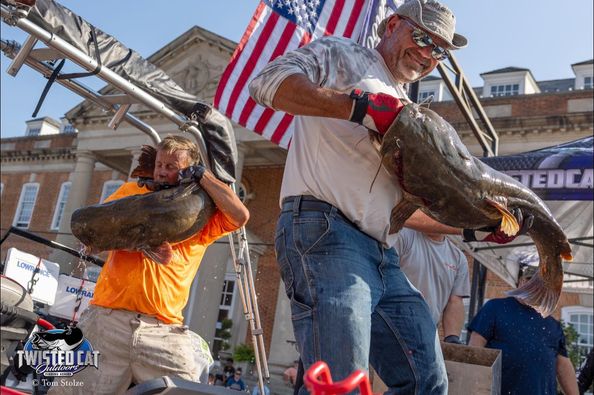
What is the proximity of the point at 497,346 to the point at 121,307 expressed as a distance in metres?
3.29

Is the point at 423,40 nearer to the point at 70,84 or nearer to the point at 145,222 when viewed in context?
the point at 145,222

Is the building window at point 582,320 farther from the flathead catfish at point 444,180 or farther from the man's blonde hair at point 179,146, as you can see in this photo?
the flathead catfish at point 444,180

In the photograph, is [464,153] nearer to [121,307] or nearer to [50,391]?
[121,307]

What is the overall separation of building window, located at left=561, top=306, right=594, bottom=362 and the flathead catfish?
19.8 m

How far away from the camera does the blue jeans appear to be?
213 centimetres

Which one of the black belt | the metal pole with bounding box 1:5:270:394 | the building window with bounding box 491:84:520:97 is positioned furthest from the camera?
the building window with bounding box 491:84:520:97

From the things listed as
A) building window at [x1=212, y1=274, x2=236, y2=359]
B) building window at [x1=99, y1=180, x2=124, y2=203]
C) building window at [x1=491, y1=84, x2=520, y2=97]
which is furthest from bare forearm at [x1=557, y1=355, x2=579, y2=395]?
building window at [x1=99, y1=180, x2=124, y2=203]

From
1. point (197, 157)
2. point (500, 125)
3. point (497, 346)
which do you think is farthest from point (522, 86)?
point (197, 157)

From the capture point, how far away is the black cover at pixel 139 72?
4.58 m

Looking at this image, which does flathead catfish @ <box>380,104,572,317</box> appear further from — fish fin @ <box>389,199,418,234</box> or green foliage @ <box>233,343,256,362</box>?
green foliage @ <box>233,343,256,362</box>

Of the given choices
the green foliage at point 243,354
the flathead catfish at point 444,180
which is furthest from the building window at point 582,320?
the flathead catfish at point 444,180

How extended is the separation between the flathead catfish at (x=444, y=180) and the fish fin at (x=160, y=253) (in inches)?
52.5

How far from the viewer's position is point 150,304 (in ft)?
10.9

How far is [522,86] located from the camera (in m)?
27.3
